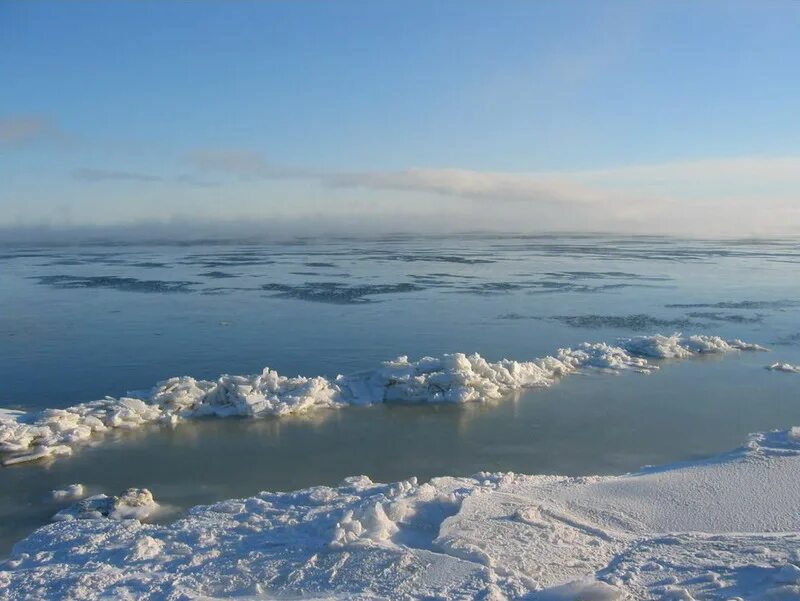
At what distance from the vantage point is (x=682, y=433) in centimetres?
704

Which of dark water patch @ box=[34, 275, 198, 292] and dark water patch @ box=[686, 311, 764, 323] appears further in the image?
dark water patch @ box=[34, 275, 198, 292]

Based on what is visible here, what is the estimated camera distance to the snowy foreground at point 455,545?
3.88m

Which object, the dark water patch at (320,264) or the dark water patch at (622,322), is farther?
the dark water patch at (320,264)

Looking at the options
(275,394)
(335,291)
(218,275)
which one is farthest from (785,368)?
(218,275)

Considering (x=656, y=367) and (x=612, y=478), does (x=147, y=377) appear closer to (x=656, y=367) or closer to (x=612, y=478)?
(x=612, y=478)

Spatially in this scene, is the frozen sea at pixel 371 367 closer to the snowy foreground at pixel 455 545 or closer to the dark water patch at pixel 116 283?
the dark water patch at pixel 116 283

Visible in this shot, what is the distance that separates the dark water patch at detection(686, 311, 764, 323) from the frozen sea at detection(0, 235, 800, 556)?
0.21ft

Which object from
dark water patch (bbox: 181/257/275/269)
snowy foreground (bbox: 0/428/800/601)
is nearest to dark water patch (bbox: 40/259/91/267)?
dark water patch (bbox: 181/257/275/269)

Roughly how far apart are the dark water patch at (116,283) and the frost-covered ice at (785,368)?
13584 millimetres

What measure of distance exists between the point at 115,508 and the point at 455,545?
2.68 meters

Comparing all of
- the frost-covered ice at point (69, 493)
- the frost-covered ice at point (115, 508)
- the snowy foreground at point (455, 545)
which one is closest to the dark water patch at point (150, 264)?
the frost-covered ice at point (69, 493)

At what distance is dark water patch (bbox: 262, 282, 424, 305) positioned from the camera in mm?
16062

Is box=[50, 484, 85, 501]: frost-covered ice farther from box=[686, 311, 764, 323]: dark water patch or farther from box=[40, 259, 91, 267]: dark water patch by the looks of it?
box=[40, 259, 91, 267]: dark water patch

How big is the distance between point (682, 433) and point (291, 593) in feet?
15.6
